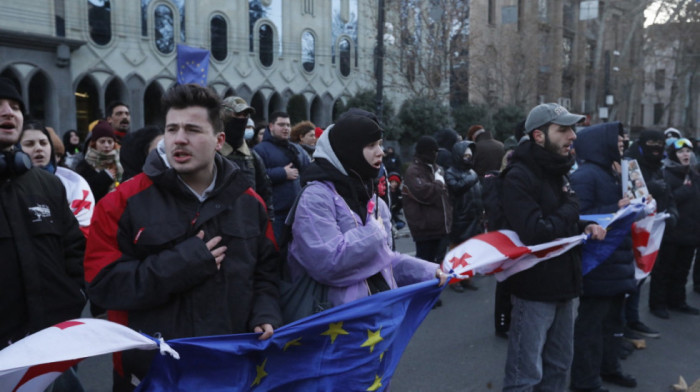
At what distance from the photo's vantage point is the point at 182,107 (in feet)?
7.64

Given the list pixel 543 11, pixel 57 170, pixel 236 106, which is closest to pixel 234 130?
pixel 236 106

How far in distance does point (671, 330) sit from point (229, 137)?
499 cm

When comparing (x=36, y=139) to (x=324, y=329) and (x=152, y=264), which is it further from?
(x=324, y=329)

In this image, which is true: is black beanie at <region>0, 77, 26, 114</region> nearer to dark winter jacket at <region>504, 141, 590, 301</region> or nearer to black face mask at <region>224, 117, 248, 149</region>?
black face mask at <region>224, 117, 248, 149</region>

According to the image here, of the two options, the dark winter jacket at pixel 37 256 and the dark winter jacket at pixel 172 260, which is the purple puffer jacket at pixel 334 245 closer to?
the dark winter jacket at pixel 172 260

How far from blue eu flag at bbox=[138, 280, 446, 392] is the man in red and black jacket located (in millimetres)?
76

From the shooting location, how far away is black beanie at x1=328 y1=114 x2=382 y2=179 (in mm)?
2688

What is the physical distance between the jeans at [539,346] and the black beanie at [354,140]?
1.62m

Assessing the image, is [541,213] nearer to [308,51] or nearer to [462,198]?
[462,198]

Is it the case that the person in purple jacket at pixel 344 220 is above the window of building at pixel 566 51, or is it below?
below

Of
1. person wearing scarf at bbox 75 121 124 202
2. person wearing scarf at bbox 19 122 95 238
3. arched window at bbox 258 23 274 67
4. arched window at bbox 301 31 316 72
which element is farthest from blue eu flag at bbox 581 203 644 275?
arched window at bbox 301 31 316 72

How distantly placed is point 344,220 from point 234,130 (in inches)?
98.1

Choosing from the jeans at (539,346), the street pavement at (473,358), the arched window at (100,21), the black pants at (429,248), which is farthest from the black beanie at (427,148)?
the arched window at (100,21)

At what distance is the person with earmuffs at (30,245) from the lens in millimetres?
2506
